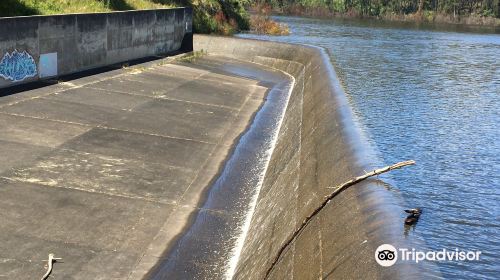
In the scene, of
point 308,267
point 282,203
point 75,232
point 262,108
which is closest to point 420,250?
point 308,267

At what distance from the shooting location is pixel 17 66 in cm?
2445

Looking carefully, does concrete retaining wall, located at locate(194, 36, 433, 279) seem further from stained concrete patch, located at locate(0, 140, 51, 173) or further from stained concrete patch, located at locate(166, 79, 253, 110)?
stained concrete patch, located at locate(166, 79, 253, 110)

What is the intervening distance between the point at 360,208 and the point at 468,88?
71.1 ft

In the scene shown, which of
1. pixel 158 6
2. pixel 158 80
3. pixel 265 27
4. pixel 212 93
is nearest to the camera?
pixel 212 93

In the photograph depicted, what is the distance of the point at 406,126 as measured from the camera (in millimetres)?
19672

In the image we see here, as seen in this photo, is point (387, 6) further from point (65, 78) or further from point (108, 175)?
point (108, 175)

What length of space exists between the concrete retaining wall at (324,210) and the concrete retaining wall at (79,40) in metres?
11.5

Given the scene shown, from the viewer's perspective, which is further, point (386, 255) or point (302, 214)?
point (302, 214)

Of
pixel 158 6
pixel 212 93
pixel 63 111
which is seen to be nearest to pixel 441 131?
pixel 212 93

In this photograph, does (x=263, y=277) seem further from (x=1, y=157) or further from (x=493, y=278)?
(x=1, y=157)

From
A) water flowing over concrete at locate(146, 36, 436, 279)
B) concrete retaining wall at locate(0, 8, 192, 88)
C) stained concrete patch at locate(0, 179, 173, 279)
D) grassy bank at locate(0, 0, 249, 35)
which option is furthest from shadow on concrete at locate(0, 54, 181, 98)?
stained concrete patch at locate(0, 179, 173, 279)

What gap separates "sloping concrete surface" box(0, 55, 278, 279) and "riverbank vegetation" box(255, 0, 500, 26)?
75722 millimetres

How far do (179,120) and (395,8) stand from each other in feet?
288

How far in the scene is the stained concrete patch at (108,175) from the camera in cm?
1434
